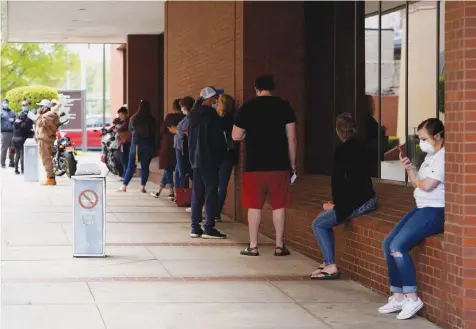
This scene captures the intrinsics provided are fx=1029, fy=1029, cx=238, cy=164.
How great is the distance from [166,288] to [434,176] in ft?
8.96

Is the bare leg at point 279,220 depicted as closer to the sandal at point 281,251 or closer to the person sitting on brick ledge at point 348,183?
the sandal at point 281,251

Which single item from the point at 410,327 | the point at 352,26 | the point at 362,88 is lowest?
the point at 410,327

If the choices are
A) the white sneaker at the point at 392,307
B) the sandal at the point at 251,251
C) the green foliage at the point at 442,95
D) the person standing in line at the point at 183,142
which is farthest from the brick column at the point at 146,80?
the white sneaker at the point at 392,307

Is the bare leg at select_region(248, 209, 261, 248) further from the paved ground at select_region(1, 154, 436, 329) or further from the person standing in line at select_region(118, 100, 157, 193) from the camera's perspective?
the person standing in line at select_region(118, 100, 157, 193)

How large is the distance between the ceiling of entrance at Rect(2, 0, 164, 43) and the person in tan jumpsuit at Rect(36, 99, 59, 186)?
266 centimetres

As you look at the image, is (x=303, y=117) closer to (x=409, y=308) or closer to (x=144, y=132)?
(x=144, y=132)

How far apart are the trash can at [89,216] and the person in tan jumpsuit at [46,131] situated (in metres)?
11.2

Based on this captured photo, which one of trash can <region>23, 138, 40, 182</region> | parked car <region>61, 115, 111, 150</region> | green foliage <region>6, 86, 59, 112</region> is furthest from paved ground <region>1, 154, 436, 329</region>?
parked car <region>61, 115, 111, 150</region>

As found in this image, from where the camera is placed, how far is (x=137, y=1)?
22.9m

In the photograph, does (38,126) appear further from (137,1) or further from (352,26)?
(352,26)

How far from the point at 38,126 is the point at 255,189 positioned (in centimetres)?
1214

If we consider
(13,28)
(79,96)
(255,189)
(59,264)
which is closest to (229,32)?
(255,189)

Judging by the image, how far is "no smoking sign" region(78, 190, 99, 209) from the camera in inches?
432

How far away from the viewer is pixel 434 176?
7746 mm
